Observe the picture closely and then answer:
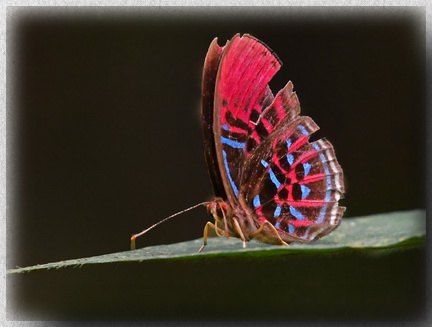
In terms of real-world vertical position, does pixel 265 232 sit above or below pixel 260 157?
below

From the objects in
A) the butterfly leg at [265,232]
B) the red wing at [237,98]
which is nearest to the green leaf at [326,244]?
the butterfly leg at [265,232]

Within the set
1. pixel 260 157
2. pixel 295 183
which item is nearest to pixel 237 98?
pixel 260 157

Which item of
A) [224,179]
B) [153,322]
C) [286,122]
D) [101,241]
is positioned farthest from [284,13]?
[101,241]

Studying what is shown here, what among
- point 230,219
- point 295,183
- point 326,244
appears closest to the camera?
point 326,244

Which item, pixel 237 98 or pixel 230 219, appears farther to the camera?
pixel 237 98

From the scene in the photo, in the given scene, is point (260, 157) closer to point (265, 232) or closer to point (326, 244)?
point (265, 232)

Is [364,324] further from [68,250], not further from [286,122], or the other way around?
[68,250]
